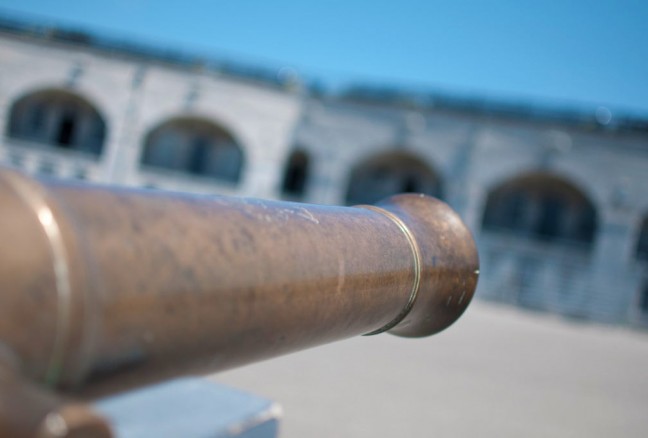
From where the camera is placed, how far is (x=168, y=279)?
38.7 inches

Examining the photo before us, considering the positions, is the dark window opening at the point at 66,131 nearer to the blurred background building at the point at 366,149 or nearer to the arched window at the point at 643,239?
the blurred background building at the point at 366,149

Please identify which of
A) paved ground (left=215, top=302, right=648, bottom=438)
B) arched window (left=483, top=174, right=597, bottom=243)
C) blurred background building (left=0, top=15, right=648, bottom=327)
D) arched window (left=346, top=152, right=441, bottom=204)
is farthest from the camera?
arched window (left=346, top=152, right=441, bottom=204)

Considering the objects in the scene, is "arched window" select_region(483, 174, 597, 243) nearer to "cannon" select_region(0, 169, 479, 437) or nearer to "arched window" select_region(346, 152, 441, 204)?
"arched window" select_region(346, 152, 441, 204)

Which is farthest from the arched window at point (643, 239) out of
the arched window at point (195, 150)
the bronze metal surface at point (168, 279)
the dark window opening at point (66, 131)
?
the dark window opening at point (66, 131)

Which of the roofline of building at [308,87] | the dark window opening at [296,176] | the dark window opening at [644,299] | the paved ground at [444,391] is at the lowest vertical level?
the dark window opening at [644,299]

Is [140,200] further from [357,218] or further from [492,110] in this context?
[492,110]

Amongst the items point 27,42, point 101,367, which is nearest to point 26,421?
point 101,367

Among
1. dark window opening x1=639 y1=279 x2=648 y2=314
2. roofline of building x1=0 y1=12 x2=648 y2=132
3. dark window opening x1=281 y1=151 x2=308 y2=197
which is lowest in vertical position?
dark window opening x1=639 y1=279 x2=648 y2=314

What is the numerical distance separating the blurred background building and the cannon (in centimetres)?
1759

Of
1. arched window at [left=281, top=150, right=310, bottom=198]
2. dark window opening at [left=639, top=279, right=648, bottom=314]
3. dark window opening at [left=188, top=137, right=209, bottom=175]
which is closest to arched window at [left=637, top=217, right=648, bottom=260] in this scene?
dark window opening at [left=639, top=279, right=648, bottom=314]

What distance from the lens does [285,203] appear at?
4.98 ft

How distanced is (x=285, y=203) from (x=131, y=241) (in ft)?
2.05

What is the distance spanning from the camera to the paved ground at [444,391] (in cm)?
389

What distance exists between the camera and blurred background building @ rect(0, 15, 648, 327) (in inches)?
738
